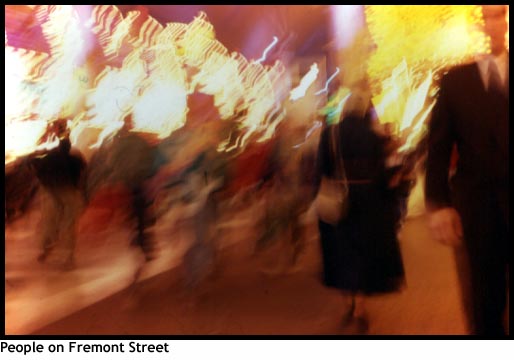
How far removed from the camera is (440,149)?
275 cm

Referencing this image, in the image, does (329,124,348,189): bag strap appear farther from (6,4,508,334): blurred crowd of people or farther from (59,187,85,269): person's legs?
(59,187,85,269): person's legs

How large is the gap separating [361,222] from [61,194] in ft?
5.82

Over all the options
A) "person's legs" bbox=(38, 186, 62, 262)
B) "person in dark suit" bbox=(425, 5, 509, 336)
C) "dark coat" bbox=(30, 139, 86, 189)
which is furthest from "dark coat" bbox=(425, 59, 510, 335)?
"person's legs" bbox=(38, 186, 62, 262)

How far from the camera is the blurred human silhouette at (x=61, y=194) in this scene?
9.06 feet

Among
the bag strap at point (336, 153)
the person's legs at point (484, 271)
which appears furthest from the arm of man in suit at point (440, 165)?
the bag strap at point (336, 153)

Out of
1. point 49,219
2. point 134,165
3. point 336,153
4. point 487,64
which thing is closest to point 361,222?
point 336,153

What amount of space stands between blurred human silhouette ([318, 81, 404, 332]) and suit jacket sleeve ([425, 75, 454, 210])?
231 mm

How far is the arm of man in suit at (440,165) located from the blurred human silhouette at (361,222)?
0.22m

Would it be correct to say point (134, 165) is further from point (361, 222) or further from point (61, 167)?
point (361, 222)

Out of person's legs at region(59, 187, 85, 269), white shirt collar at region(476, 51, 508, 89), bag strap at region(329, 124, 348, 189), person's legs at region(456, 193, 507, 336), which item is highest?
white shirt collar at region(476, 51, 508, 89)

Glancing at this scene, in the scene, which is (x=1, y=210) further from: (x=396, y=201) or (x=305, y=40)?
(x=396, y=201)

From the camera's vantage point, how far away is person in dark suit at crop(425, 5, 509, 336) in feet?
9.03

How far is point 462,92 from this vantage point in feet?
9.05
